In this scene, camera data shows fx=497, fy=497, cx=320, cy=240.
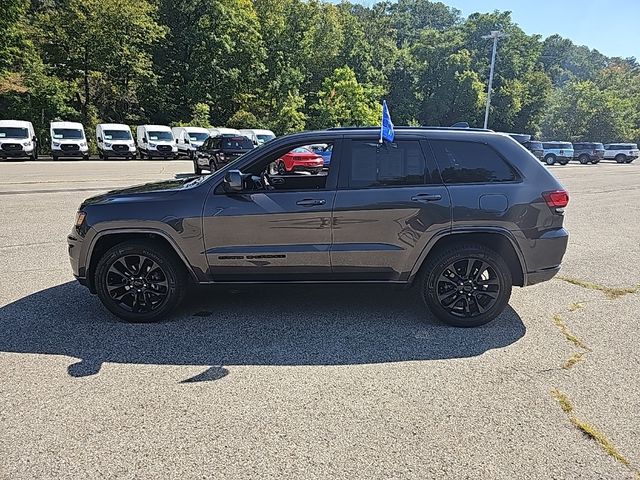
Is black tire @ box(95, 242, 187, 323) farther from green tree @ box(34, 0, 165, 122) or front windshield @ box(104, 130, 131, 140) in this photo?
green tree @ box(34, 0, 165, 122)

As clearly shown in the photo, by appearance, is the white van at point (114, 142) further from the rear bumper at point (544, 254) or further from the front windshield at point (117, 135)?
the rear bumper at point (544, 254)

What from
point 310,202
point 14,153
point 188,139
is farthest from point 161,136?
point 310,202

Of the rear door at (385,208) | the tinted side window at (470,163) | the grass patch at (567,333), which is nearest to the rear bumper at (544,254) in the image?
the grass patch at (567,333)

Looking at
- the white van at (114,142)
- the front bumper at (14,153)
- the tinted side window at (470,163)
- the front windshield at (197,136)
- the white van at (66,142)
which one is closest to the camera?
the tinted side window at (470,163)

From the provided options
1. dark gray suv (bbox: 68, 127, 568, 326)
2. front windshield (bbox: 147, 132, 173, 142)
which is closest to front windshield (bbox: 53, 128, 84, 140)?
front windshield (bbox: 147, 132, 173, 142)

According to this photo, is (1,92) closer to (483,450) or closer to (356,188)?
(356,188)

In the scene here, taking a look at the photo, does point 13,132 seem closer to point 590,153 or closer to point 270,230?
point 270,230

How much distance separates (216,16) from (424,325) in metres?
44.8

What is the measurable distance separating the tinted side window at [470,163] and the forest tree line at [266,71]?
3730 cm

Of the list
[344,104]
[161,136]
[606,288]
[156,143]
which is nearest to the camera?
[606,288]

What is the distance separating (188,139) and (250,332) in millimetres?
29856

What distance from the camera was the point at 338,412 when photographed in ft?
10.6

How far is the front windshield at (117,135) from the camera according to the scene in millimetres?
30164

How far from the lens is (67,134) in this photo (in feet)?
94.7
